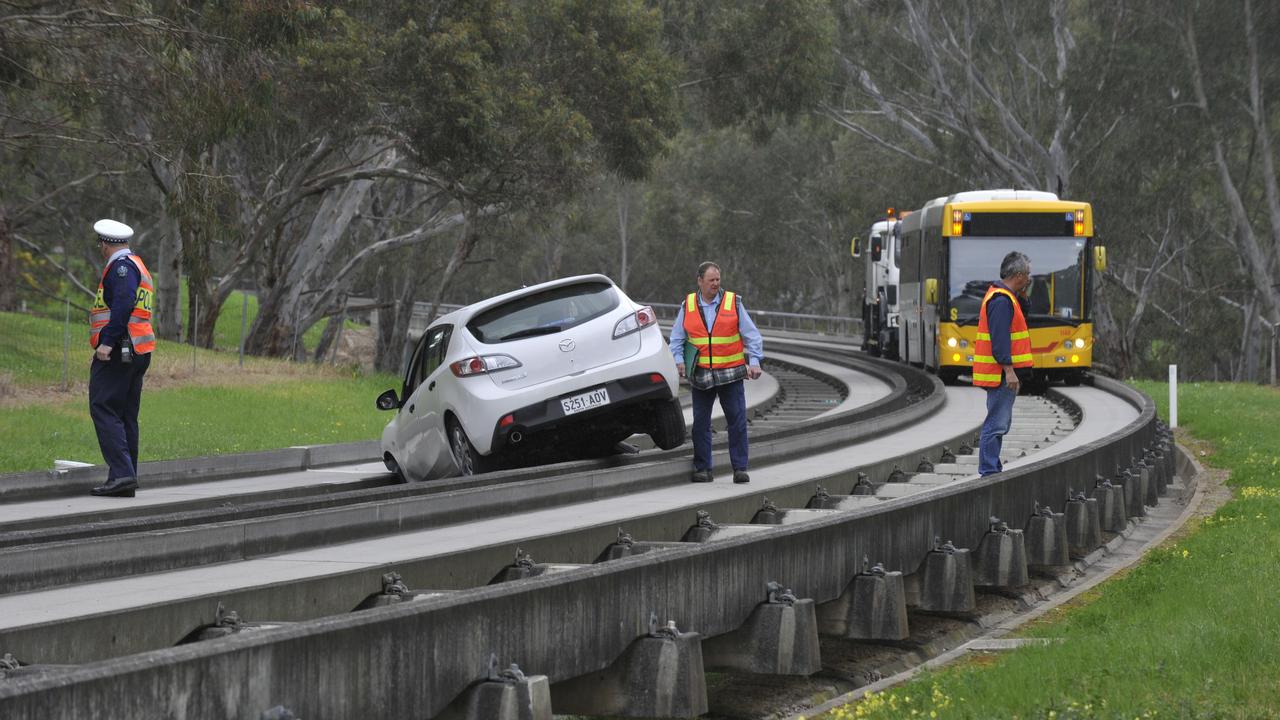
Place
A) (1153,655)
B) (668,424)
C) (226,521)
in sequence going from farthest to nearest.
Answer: (668,424)
(226,521)
(1153,655)

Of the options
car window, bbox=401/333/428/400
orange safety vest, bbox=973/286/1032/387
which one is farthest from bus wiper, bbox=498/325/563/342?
orange safety vest, bbox=973/286/1032/387

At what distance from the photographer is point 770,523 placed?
1123 centimetres

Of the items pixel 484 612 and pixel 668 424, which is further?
pixel 668 424

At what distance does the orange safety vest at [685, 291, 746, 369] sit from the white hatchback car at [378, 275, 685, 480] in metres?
0.60

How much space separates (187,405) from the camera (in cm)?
2655

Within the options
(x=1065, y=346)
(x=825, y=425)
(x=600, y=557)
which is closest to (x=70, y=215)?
(x=1065, y=346)

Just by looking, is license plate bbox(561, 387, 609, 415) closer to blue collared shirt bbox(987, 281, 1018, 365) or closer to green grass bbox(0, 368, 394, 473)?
blue collared shirt bbox(987, 281, 1018, 365)

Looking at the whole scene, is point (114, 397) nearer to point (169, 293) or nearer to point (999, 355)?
point (999, 355)

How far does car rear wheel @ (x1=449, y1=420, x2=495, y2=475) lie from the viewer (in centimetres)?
1391

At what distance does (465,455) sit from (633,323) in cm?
168

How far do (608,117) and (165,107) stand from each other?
16.6m

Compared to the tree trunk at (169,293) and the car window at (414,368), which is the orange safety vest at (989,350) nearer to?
the car window at (414,368)

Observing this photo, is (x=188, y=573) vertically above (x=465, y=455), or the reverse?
(x=188, y=573)

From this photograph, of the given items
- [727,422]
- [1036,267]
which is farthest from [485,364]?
[1036,267]
